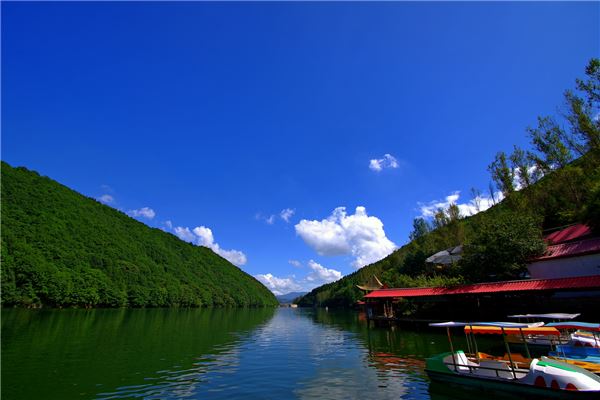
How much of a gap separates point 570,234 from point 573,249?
743cm

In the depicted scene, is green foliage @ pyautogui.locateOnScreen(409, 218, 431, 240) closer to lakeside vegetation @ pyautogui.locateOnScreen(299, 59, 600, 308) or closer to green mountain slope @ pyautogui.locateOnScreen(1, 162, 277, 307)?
lakeside vegetation @ pyautogui.locateOnScreen(299, 59, 600, 308)

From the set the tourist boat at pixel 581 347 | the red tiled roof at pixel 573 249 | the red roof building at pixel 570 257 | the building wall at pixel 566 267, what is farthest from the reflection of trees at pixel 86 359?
the red tiled roof at pixel 573 249

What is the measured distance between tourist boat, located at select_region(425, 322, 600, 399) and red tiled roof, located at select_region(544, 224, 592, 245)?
3121 centimetres

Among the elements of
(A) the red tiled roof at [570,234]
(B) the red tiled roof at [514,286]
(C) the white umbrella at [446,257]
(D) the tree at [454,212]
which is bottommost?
(B) the red tiled roof at [514,286]

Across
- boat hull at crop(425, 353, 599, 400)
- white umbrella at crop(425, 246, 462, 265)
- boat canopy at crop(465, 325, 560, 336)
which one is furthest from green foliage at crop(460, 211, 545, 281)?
boat hull at crop(425, 353, 599, 400)

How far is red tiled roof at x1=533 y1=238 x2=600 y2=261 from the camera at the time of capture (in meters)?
32.3

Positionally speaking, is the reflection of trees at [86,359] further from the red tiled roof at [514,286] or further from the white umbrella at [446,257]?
the white umbrella at [446,257]

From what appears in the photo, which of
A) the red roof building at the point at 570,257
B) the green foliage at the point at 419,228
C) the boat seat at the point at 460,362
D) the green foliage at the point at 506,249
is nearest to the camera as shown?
the boat seat at the point at 460,362

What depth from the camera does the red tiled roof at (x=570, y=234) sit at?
125 feet

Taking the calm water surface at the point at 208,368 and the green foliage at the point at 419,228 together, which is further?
the green foliage at the point at 419,228

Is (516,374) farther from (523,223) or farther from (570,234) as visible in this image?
(570,234)

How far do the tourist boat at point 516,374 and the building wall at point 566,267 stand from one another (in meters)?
24.1

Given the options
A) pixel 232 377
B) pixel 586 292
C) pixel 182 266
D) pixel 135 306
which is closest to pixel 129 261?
pixel 135 306

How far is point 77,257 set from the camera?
98.1m
